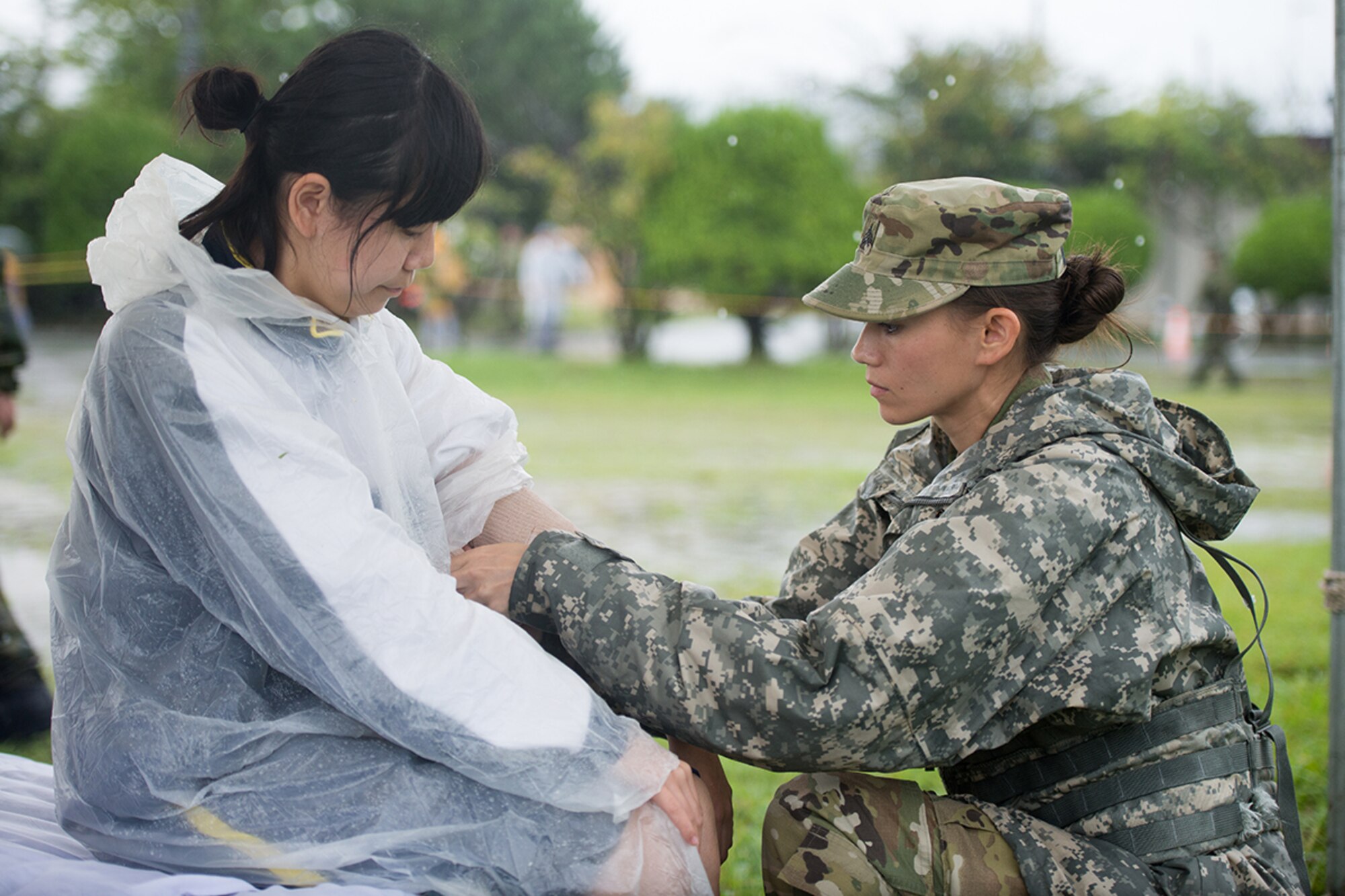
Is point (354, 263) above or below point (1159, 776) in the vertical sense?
above

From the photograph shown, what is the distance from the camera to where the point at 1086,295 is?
1947 millimetres

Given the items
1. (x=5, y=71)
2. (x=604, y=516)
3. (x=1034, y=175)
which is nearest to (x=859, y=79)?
(x=1034, y=175)

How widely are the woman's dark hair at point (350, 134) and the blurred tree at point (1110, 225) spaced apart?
40.0 inches

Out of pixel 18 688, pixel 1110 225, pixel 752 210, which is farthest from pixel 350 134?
pixel 752 210

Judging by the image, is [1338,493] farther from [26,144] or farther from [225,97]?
[26,144]

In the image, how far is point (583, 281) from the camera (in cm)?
1775

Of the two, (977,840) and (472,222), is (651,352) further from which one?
(977,840)

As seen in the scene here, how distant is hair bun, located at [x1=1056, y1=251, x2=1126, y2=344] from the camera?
1.93m

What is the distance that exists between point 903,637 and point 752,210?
39.6ft

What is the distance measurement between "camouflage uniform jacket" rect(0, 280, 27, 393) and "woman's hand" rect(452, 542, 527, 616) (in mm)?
2473

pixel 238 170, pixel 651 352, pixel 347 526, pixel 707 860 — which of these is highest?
pixel 238 170

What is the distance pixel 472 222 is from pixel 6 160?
836 centimetres

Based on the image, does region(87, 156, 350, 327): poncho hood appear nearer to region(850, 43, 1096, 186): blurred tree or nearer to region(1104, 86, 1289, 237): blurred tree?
region(850, 43, 1096, 186): blurred tree

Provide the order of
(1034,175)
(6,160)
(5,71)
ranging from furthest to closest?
(6,160) < (5,71) < (1034,175)
